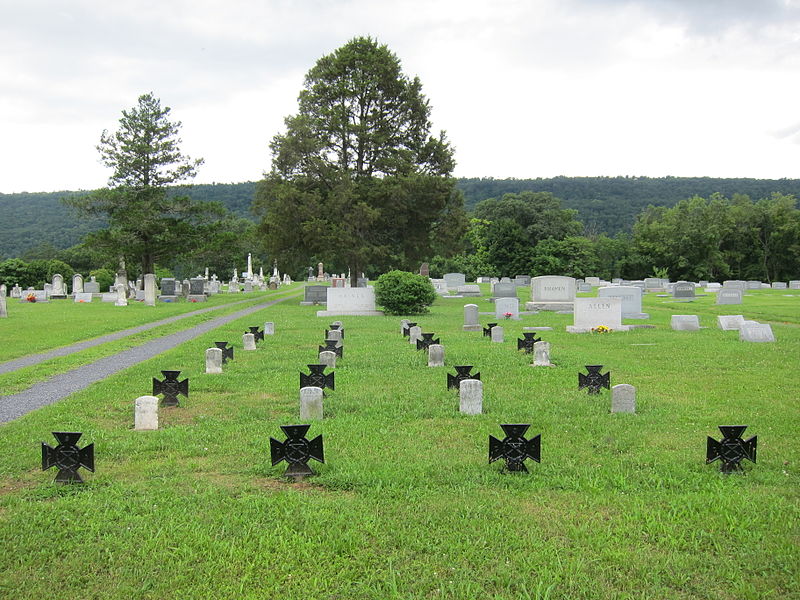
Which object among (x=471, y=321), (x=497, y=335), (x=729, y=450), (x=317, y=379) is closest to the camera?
(x=729, y=450)

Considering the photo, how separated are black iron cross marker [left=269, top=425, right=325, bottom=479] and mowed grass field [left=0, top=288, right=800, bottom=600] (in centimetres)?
16

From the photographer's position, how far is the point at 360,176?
115 feet

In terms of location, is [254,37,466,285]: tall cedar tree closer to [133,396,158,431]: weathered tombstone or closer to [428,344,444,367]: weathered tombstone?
[428,344,444,367]: weathered tombstone

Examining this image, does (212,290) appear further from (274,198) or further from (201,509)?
(201,509)

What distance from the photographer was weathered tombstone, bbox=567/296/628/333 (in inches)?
738

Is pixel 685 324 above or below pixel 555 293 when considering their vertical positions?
below

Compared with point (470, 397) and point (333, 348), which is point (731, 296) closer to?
point (333, 348)

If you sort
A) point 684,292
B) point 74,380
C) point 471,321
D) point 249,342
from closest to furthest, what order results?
point 74,380 → point 249,342 → point 471,321 → point 684,292

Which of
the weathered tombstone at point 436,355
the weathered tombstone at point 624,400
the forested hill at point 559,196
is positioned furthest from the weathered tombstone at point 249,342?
the forested hill at point 559,196

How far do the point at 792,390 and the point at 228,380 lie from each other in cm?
869

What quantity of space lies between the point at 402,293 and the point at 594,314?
8835 mm

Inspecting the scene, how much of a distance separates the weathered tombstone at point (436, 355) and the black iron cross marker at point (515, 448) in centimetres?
582

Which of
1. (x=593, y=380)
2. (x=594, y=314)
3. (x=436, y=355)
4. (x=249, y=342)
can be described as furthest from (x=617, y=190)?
(x=593, y=380)

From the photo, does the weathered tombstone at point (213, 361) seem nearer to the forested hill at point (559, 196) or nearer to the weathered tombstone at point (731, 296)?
the weathered tombstone at point (731, 296)
